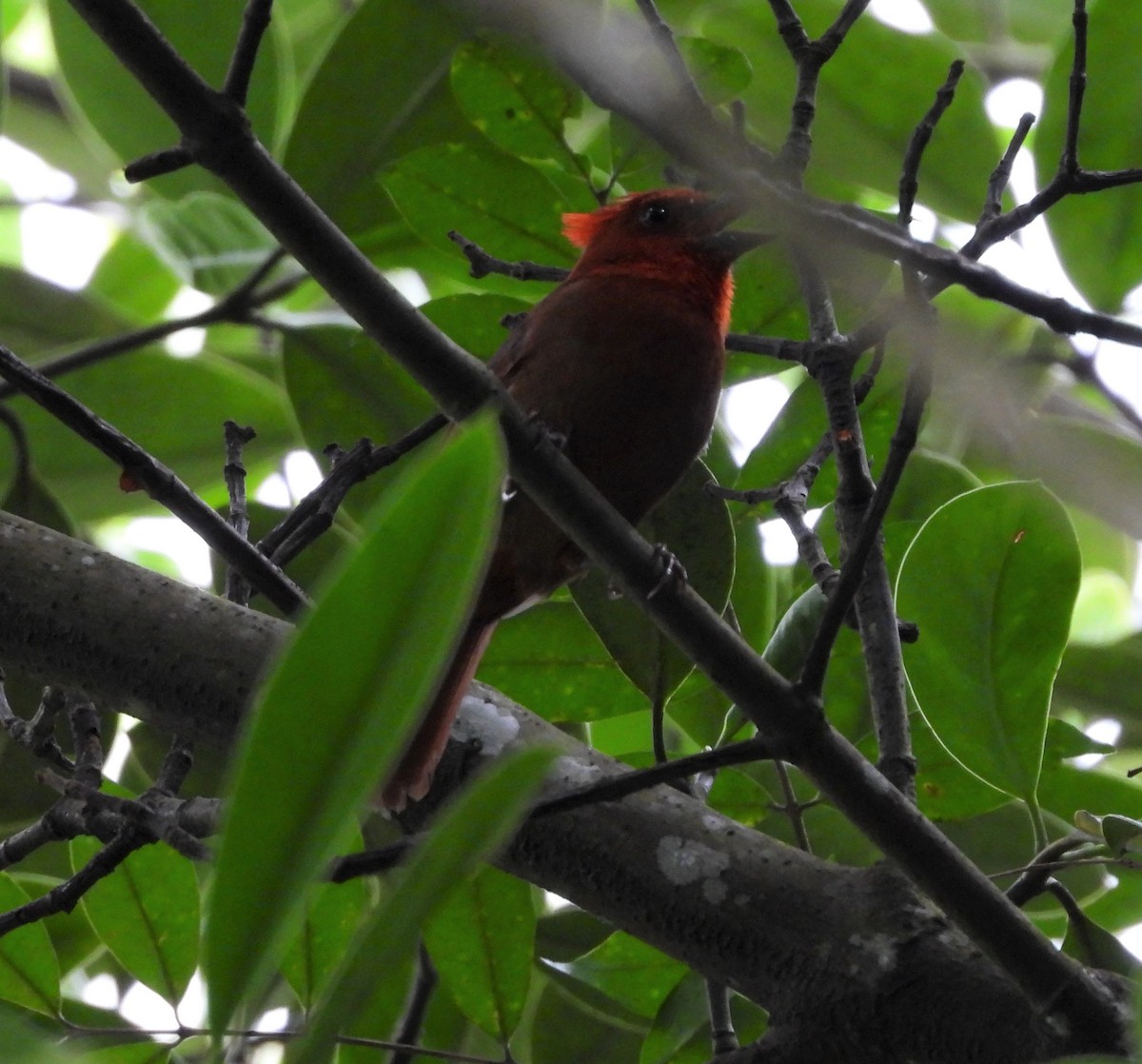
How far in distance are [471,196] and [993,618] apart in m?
1.29

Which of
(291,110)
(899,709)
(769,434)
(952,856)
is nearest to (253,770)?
(952,856)

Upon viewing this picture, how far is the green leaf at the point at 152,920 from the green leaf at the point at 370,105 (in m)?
1.35

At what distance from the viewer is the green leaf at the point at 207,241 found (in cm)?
285

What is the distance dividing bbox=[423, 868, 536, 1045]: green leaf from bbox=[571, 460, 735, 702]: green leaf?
0.38 metres

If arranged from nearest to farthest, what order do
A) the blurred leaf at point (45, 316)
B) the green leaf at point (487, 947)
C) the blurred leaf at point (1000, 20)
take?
the green leaf at point (487, 947)
the blurred leaf at point (45, 316)
the blurred leaf at point (1000, 20)

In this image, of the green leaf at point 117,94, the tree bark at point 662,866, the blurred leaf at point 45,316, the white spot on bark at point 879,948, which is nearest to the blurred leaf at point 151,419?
the blurred leaf at point 45,316

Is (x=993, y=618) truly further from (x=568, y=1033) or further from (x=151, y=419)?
(x=151, y=419)

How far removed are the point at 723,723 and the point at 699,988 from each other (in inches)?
19.3

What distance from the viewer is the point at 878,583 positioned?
1926 mm

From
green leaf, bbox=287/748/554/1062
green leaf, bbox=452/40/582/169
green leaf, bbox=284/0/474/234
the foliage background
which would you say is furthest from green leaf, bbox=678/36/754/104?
green leaf, bbox=287/748/554/1062

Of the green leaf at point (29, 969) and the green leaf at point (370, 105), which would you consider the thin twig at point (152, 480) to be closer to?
the green leaf at point (29, 969)

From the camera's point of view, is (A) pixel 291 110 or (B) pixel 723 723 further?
(A) pixel 291 110

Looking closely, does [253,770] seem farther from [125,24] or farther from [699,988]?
[699,988]

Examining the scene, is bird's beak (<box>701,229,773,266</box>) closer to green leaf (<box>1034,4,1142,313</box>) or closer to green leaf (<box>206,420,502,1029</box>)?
green leaf (<box>1034,4,1142,313</box>)
